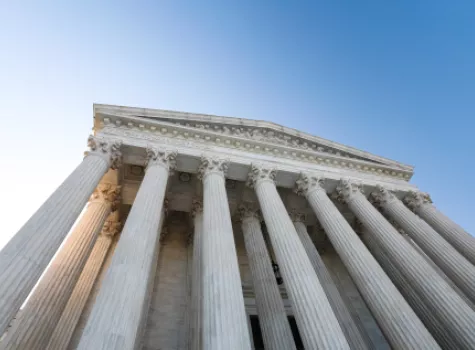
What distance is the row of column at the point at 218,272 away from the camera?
8.75 m

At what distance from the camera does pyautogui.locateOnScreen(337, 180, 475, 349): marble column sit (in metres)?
11.4

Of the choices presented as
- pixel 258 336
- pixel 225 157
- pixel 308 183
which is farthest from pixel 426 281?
pixel 225 157

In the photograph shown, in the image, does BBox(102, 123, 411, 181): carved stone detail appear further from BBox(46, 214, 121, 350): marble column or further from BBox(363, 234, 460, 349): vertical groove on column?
BBox(363, 234, 460, 349): vertical groove on column

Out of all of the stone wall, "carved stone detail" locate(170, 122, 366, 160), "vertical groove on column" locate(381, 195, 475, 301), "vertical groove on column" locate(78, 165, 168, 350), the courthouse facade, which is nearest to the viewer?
"vertical groove on column" locate(78, 165, 168, 350)

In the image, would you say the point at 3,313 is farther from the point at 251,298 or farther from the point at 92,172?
the point at 251,298

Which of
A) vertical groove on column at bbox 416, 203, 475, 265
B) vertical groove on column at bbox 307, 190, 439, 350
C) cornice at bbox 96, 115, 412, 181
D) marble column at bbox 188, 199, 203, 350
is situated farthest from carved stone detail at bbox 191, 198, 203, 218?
vertical groove on column at bbox 416, 203, 475, 265

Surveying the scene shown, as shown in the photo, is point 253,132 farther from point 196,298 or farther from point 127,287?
point 127,287

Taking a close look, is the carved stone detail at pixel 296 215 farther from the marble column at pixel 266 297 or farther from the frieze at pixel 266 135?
the frieze at pixel 266 135

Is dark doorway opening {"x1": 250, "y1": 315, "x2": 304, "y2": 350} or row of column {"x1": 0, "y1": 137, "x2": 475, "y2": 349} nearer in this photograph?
row of column {"x1": 0, "y1": 137, "x2": 475, "y2": 349}

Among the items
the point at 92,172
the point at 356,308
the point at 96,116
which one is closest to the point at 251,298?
the point at 356,308

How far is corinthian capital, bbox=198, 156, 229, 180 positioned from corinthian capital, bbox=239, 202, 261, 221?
3.08 metres

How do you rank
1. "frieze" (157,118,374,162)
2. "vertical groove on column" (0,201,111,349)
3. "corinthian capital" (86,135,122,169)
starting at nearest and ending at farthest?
"vertical groove on column" (0,201,111,349) < "corinthian capital" (86,135,122,169) < "frieze" (157,118,374,162)

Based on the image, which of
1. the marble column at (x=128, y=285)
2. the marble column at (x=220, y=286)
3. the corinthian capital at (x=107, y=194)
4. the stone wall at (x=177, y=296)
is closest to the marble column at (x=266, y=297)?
the marble column at (x=220, y=286)

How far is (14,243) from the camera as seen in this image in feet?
30.2
